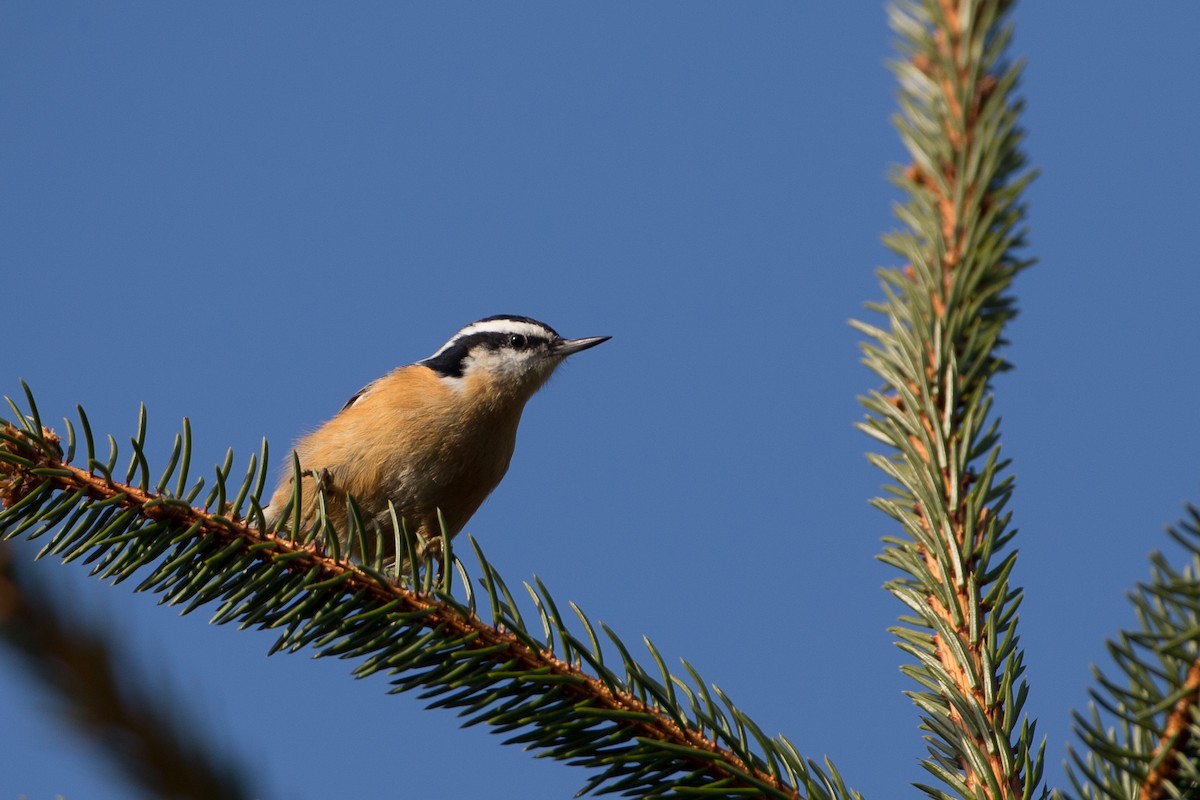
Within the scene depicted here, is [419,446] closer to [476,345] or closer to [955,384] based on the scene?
[476,345]

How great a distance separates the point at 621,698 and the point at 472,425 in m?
3.38

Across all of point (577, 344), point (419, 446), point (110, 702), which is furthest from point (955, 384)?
point (577, 344)

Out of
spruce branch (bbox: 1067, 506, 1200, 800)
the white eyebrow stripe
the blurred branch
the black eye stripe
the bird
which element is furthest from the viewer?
the white eyebrow stripe

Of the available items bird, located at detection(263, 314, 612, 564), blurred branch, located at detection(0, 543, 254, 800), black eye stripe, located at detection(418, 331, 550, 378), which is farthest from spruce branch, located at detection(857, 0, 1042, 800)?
black eye stripe, located at detection(418, 331, 550, 378)

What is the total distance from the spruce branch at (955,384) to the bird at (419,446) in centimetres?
279

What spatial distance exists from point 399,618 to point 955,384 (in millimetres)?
965

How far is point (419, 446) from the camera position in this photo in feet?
16.0

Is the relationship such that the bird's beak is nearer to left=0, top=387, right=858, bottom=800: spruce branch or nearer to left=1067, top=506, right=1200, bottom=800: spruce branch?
left=0, top=387, right=858, bottom=800: spruce branch

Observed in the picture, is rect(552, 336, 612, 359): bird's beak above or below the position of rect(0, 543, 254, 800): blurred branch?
above

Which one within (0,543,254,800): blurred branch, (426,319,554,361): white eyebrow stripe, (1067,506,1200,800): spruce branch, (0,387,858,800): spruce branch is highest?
(426,319,554,361): white eyebrow stripe

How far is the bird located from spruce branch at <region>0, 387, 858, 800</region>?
92.1 inches

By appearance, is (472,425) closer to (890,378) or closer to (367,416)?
(367,416)

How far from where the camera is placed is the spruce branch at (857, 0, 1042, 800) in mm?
1415

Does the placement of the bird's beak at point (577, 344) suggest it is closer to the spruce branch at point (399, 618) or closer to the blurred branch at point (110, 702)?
the spruce branch at point (399, 618)
